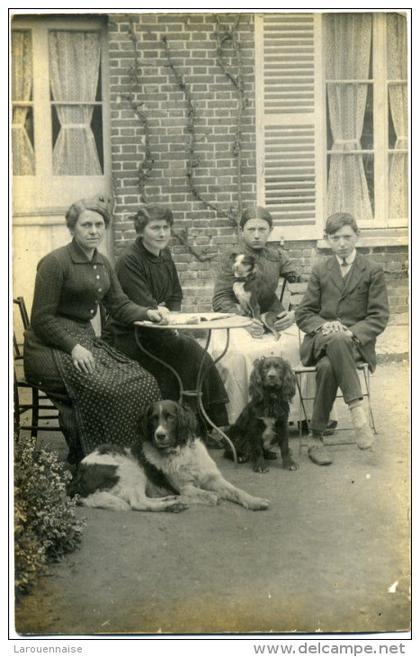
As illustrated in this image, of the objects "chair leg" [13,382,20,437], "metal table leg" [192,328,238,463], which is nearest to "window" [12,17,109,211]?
"chair leg" [13,382,20,437]

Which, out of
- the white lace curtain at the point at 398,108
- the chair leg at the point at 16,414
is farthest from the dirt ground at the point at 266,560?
the white lace curtain at the point at 398,108

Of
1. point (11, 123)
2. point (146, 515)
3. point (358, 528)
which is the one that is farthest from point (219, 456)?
point (11, 123)

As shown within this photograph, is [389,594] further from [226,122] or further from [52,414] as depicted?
[226,122]

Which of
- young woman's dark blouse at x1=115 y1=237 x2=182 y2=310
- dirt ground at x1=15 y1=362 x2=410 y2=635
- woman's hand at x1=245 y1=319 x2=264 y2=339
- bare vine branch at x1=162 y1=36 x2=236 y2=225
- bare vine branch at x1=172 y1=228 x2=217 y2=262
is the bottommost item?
dirt ground at x1=15 y1=362 x2=410 y2=635

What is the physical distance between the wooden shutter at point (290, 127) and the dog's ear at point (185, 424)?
Result: 1.19 metres

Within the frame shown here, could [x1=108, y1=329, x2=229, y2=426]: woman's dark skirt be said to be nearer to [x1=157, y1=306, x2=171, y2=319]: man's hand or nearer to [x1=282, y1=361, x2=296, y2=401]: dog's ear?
[x1=157, y1=306, x2=171, y2=319]: man's hand

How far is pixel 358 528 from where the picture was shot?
5434 mm

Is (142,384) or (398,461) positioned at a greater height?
(142,384)

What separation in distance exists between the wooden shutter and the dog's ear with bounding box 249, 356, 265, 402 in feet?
2.54

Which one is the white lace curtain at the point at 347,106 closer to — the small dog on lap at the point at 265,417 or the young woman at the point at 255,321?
the young woman at the point at 255,321

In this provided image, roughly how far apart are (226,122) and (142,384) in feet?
5.31

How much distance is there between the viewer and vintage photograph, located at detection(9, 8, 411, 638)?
17.6 ft

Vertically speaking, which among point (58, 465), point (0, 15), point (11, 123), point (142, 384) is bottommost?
point (58, 465)

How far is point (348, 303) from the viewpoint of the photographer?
224 inches
